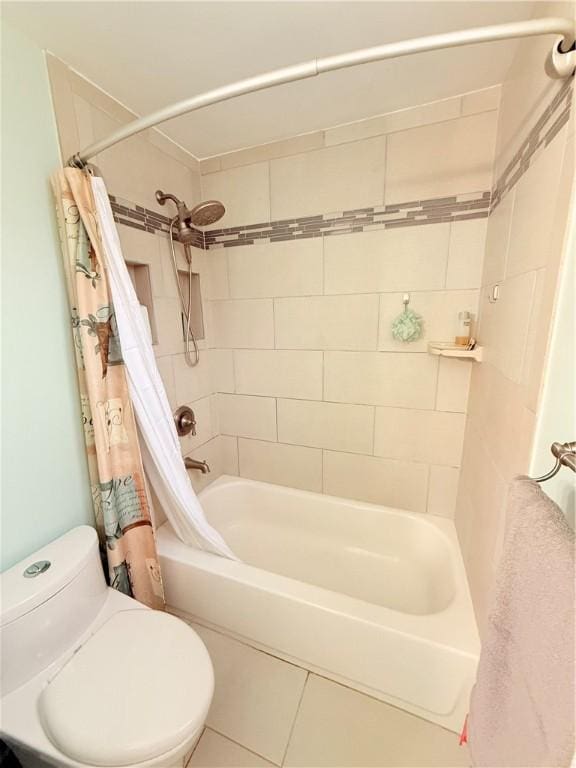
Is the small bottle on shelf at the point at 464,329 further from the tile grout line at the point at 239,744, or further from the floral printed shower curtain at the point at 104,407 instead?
the tile grout line at the point at 239,744

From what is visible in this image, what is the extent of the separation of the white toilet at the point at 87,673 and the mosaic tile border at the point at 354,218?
56.1 inches

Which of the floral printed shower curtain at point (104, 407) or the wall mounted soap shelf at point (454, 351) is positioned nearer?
the floral printed shower curtain at point (104, 407)

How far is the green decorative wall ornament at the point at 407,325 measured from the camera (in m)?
1.49

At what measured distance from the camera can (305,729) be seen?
1.10 metres

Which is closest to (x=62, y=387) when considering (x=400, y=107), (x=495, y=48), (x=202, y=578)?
(x=202, y=578)

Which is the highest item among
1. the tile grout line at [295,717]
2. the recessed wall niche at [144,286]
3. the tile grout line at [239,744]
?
the recessed wall niche at [144,286]

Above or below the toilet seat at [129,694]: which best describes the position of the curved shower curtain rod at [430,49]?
above

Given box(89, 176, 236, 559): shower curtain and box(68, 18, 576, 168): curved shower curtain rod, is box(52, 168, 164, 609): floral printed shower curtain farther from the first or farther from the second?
box(68, 18, 576, 168): curved shower curtain rod

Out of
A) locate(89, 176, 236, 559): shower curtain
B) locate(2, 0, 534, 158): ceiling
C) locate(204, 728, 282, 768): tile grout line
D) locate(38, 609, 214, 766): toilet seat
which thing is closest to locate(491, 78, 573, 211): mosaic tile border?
locate(2, 0, 534, 158): ceiling

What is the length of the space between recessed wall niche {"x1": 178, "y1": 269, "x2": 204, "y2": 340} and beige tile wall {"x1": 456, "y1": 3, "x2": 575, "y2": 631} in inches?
58.4

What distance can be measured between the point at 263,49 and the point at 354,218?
2.36 feet

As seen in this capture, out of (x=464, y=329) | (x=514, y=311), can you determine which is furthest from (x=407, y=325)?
(x=514, y=311)

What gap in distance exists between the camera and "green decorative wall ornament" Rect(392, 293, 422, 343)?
149 cm

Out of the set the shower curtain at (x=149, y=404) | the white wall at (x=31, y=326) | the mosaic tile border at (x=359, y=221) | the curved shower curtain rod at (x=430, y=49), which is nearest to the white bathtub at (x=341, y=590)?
the shower curtain at (x=149, y=404)
